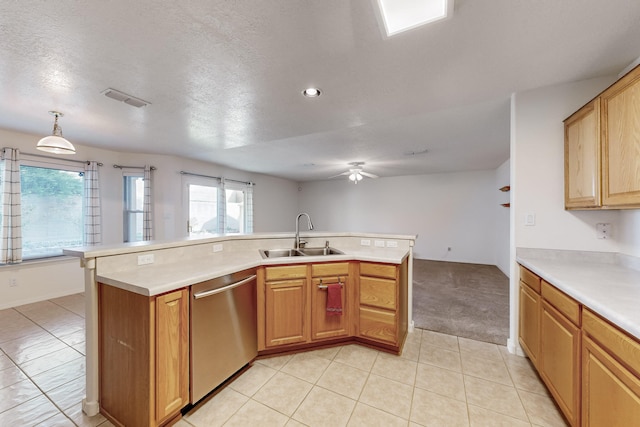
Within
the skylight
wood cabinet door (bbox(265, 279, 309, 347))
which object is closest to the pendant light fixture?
wood cabinet door (bbox(265, 279, 309, 347))

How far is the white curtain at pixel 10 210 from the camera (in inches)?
130

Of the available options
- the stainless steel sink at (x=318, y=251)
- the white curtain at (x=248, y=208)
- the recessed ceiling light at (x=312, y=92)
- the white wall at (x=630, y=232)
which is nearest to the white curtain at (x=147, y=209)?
the white curtain at (x=248, y=208)

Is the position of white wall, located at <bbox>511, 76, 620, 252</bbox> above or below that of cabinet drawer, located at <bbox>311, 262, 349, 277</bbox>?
above

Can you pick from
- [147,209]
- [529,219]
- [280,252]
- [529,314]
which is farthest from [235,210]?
[529,314]

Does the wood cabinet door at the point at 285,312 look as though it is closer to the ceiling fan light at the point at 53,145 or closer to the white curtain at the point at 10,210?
the ceiling fan light at the point at 53,145

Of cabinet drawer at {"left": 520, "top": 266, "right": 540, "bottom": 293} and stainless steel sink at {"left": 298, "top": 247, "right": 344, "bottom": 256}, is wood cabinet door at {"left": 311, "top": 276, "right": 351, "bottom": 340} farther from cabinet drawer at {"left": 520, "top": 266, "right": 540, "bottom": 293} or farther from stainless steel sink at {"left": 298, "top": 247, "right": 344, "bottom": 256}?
cabinet drawer at {"left": 520, "top": 266, "right": 540, "bottom": 293}

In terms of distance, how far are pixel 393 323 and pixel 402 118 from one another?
7.39 ft

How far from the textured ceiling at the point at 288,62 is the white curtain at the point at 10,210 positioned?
1.51 ft

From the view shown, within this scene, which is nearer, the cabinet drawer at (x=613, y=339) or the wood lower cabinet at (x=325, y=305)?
the cabinet drawer at (x=613, y=339)

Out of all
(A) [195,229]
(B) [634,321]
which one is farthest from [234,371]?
(A) [195,229]

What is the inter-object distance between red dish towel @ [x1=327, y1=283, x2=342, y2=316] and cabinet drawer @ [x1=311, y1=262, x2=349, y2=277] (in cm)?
12

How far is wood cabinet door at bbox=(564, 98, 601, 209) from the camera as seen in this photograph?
175 cm

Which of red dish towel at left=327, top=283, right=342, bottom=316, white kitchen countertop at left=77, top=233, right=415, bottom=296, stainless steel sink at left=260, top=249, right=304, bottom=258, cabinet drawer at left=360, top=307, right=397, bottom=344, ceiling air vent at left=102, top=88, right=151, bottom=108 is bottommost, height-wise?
cabinet drawer at left=360, top=307, right=397, bottom=344

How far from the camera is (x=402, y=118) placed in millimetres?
2947
